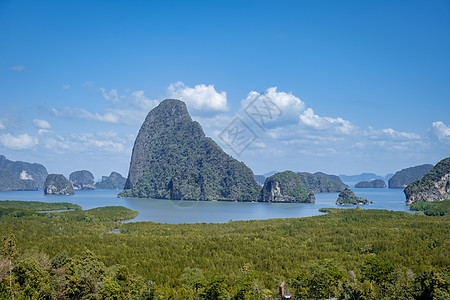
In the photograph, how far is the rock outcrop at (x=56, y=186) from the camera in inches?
6726

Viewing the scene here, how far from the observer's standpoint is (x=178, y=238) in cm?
4222

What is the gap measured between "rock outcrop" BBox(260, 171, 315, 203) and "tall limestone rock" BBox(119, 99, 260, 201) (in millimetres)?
6034

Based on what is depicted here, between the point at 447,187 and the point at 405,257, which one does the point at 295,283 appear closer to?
the point at 405,257

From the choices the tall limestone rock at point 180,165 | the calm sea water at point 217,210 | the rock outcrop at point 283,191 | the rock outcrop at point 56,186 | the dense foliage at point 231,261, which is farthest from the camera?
the rock outcrop at point 56,186

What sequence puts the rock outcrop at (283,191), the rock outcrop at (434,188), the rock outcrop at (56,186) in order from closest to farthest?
the rock outcrop at (434,188), the rock outcrop at (283,191), the rock outcrop at (56,186)

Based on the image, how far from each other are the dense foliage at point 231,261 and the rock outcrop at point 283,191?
75.4 m

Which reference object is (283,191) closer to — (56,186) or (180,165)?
(180,165)

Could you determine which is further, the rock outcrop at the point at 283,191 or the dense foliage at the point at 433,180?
the rock outcrop at the point at 283,191

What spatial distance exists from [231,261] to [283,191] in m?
102

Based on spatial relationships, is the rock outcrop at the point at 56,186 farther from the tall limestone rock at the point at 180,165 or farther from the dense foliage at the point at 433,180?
the dense foliage at the point at 433,180

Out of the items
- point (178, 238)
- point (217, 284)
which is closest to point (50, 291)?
point (217, 284)

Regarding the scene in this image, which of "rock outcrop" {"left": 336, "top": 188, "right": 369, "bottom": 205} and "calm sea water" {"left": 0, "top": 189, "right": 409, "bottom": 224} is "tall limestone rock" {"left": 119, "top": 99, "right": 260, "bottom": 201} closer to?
"calm sea water" {"left": 0, "top": 189, "right": 409, "bottom": 224}

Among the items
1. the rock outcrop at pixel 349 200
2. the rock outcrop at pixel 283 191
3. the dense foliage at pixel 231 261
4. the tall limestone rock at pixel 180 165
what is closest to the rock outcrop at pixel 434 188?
the rock outcrop at pixel 349 200

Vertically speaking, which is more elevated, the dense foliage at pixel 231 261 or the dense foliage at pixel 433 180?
the dense foliage at pixel 433 180
